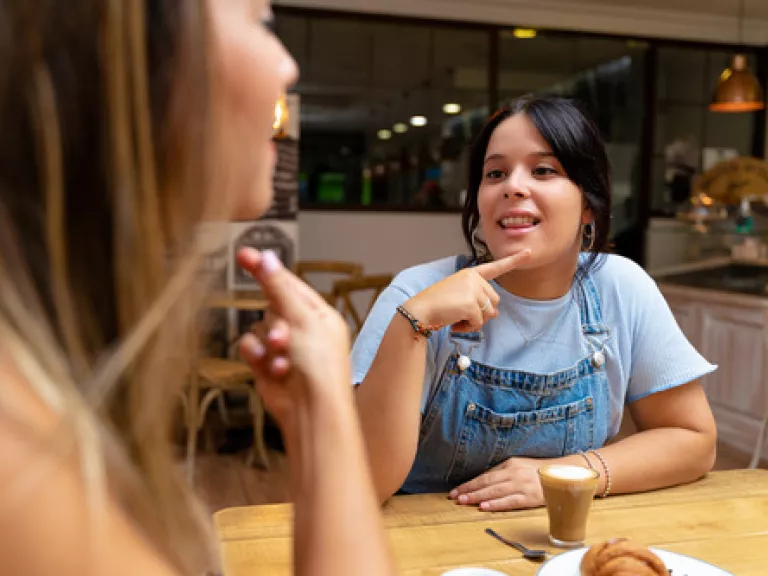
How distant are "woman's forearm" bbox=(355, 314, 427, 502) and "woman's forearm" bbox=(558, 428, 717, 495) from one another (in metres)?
0.29

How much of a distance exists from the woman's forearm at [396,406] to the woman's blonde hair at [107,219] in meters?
0.78

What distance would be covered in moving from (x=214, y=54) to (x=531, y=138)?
3.54 feet

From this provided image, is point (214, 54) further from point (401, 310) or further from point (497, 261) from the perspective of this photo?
point (497, 261)

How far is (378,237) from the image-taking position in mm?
5828

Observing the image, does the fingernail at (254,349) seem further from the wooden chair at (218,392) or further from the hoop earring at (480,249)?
the wooden chair at (218,392)

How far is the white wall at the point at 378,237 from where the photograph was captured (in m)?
5.71

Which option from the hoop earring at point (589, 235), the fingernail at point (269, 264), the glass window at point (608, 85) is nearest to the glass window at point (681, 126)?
the glass window at point (608, 85)

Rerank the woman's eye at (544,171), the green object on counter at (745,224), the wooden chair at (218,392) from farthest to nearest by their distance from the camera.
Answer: the green object on counter at (745,224) < the wooden chair at (218,392) < the woman's eye at (544,171)

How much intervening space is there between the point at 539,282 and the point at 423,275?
0.24 m

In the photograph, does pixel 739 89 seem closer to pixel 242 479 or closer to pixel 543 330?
pixel 242 479

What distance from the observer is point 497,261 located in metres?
1.44

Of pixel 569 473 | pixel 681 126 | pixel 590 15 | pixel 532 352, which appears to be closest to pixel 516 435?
pixel 532 352

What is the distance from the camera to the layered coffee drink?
1.11 m

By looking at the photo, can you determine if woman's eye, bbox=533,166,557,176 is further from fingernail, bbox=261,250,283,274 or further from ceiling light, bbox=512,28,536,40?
ceiling light, bbox=512,28,536,40
